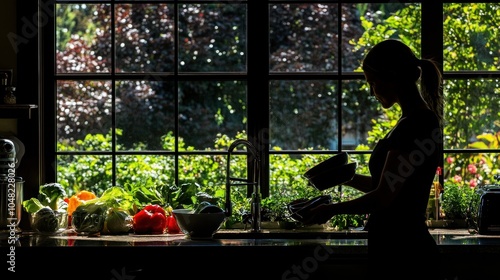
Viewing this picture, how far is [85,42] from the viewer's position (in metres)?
8.62

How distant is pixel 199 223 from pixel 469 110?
2.91 meters

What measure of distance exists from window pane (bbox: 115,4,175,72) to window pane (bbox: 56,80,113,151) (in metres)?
0.43

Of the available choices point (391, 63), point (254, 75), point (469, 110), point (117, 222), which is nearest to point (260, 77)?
point (254, 75)

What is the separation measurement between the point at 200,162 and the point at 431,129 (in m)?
4.28

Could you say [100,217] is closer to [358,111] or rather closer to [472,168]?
[472,168]

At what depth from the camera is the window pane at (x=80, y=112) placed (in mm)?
8391

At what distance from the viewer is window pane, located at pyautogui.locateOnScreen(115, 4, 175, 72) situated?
8.61 meters

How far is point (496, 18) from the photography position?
595cm

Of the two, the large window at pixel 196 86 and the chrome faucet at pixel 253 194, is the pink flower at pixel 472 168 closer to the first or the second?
the large window at pixel 196 86

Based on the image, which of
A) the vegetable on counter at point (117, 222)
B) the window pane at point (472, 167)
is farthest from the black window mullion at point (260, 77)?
the window pane at point (472, 167)

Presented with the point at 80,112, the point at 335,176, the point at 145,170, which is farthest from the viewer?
the point at 80,112

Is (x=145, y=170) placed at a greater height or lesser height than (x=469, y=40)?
lesser

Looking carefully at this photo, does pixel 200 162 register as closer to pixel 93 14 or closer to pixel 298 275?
pixel 93 14

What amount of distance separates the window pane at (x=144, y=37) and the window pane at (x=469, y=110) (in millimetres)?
2996
